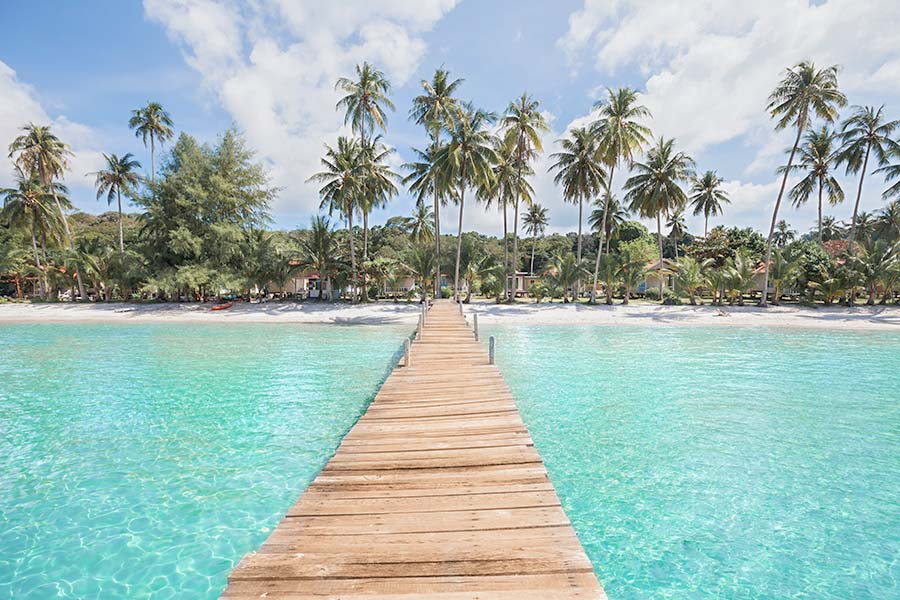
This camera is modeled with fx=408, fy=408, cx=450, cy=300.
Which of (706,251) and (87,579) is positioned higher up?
(706,251)

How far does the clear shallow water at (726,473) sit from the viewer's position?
446 cm

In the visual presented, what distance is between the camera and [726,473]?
21.4 ft

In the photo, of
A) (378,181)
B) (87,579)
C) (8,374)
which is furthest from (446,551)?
(378,181)

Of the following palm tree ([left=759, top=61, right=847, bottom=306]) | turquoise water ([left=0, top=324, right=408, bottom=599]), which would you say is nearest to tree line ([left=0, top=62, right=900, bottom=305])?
palm tree ([left=759, top=61, right=847, bottom=306])

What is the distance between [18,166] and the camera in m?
38.1

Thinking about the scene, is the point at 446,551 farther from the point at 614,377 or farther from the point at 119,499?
the point at 614,377

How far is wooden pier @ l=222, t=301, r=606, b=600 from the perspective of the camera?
8.66ft

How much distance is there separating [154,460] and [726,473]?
31.3ft

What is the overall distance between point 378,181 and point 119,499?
32.2 m

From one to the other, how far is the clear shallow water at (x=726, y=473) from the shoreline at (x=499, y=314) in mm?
14780

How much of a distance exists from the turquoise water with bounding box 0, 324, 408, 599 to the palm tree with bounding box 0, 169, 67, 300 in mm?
32724

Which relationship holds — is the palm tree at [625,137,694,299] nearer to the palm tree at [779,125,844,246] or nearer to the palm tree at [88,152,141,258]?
the palm tree at [779,125,844,246]

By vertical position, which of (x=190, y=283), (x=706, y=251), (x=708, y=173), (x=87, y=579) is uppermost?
(x=708, y=173)

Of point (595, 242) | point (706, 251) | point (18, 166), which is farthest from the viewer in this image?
point (595, 242)
